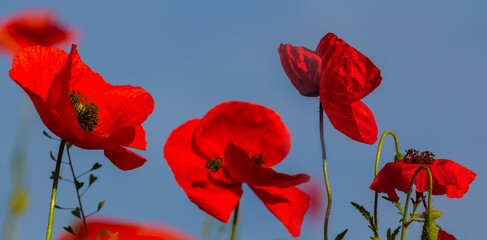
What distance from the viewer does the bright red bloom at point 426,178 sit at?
4.59 ft

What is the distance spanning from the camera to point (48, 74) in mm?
1185

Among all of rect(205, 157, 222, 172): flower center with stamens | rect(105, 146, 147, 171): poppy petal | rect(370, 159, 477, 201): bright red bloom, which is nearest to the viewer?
rect(205, 157, 222, 172): flower center with stamens

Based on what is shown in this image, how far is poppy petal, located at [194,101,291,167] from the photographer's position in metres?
1.02

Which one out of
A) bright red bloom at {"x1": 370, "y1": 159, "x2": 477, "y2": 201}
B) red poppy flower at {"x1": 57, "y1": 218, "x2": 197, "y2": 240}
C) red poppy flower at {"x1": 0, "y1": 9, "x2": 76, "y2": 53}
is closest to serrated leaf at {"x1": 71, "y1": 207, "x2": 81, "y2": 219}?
red poppy flower at {"x1": 57, "y1": 218, "x2": 197, "y2": 240}

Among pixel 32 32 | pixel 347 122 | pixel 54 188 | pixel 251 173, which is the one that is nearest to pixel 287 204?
pixel 251 173

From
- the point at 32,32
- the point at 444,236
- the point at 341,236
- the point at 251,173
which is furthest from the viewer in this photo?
the point at 32,32

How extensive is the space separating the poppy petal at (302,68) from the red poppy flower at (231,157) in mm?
301

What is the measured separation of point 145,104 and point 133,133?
0.22 ft

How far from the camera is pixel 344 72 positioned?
4.23ft

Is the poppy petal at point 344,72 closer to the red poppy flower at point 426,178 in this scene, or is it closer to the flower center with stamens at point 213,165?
the red poppy flower at point 426,178

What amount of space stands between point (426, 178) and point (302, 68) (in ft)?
1.58

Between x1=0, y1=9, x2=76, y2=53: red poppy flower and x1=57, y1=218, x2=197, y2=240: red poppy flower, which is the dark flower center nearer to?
x1=57, y1=218, x2=197, y2=240: red poppy flower

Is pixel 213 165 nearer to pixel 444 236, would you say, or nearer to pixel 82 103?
pixel 82 103

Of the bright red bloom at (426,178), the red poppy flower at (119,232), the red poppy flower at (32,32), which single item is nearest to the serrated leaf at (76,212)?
the red poppy flower at (119,232)
